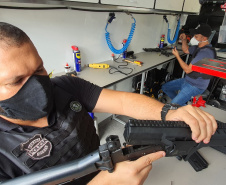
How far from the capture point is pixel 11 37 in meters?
0.58

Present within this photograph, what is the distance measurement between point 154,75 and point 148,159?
7.81ft

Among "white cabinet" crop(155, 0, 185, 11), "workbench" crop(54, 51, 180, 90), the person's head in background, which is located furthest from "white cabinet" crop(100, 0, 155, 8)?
the person's head in background

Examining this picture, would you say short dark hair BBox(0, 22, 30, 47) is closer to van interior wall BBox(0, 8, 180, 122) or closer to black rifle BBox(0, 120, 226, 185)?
black rifle BBox(0, 120, 226, 185)

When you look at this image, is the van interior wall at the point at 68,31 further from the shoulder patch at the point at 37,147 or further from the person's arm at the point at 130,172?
the person's arm at the point at 130,172

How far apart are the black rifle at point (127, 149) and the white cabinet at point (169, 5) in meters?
1.93

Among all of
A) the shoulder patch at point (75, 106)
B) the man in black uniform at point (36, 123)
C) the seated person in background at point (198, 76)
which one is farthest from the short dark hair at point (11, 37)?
the seated person in background at point (198, 76)

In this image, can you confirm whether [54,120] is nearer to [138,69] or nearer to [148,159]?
[148,159]

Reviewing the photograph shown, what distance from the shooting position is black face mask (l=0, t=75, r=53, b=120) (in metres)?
0.60

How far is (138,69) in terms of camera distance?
1.96 meters

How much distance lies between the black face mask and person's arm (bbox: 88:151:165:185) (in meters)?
0.36

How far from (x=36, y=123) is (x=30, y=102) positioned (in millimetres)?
117

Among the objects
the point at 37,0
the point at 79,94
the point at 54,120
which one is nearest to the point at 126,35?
the point at 37,0

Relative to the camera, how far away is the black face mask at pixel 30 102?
0.60m

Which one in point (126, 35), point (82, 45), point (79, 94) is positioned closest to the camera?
point (79, 94)
